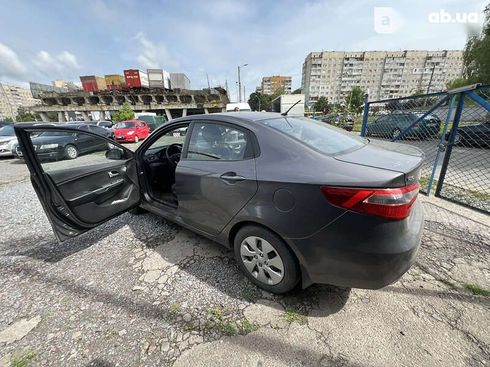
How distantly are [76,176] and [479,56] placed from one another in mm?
22323

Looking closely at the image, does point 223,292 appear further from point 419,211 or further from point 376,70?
point 376,70

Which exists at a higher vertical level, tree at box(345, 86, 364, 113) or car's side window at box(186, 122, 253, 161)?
tree at box(345, 86, 364, 113)

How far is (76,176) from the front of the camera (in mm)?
2465

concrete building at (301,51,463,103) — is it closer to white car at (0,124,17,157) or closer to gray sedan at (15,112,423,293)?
white car at (0,124,17,157)

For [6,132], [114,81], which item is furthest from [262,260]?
[114,81]

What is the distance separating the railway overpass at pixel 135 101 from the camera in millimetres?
35938

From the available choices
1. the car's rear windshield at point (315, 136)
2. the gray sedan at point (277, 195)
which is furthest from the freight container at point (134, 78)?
the car's rear windshield at point (315, 136)

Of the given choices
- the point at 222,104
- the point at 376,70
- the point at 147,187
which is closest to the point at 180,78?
the point at 222,104

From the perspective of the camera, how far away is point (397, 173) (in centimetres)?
136

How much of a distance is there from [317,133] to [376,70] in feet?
279

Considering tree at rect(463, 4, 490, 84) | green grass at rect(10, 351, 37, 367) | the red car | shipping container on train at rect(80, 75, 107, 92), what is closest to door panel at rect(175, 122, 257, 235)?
green grass at rect(10, 351, 37, 367)

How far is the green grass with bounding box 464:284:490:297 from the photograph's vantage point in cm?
188

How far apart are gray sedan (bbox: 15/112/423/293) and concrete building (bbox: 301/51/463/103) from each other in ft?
234

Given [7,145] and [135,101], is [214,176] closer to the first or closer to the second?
[7,145]
